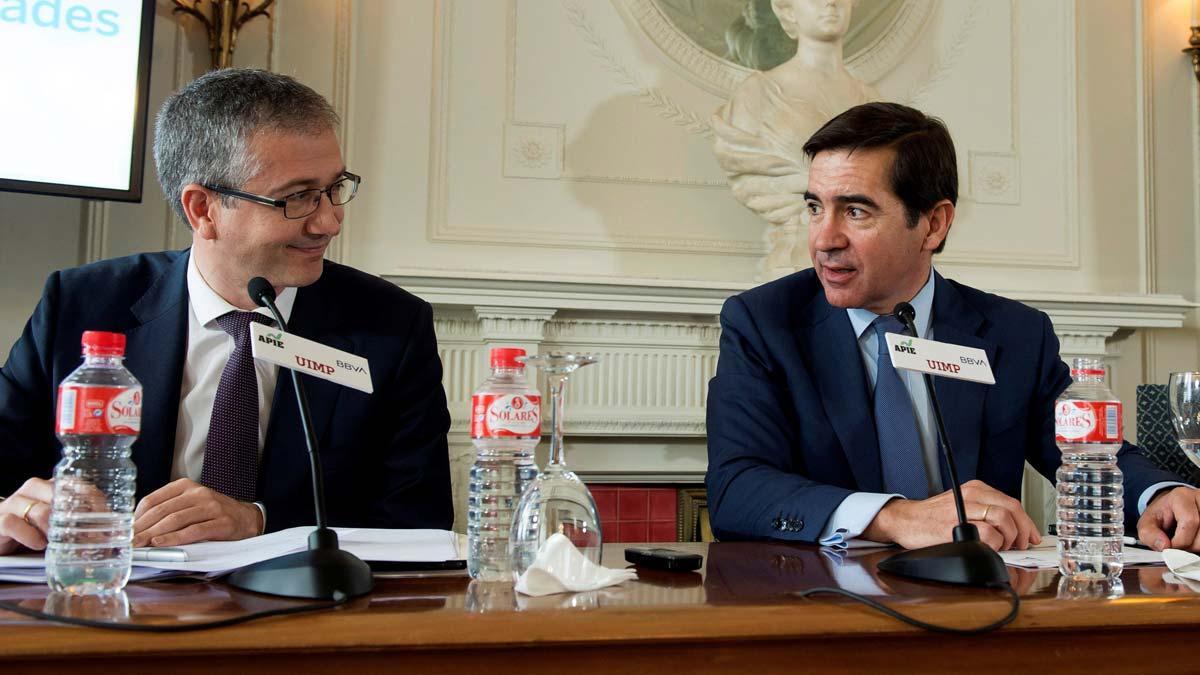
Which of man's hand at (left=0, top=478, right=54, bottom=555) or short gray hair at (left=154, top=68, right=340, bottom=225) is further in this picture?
short gray hair at (left=154, top=68, right=340, bottom=225)

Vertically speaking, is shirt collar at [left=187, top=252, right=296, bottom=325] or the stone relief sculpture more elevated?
the stone relief sculpture

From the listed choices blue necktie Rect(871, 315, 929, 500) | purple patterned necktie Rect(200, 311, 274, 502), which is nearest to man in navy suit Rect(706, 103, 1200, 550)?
blue necktie Rect(871, 315, 929, 500)

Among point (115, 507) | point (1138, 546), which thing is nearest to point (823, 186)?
point (1138, 546)

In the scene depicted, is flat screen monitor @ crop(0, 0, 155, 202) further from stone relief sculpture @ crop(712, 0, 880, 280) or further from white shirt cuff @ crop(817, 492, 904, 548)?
white shirt cuff @ crop(817, 492, 904, 548)

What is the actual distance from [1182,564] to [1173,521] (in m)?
0.31

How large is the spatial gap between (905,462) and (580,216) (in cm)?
195

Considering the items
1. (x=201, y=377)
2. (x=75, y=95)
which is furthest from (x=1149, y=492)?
(x=75, y=95)

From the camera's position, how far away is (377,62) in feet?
11.2

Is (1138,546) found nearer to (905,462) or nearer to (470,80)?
(905,462)

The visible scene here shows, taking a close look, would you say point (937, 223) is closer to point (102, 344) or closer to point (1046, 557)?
point (1046, 557)

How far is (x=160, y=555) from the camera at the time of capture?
3.66 feet

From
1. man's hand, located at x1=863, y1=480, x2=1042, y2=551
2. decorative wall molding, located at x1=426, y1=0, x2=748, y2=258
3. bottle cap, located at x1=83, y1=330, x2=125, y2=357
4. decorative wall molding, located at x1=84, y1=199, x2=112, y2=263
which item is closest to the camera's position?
bottle cap, located at x1=83, y1=330, x2=125, y2=357

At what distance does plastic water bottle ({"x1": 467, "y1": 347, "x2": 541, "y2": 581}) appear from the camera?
1.08 m

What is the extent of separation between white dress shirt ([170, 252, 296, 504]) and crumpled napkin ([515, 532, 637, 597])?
0.75 metres
